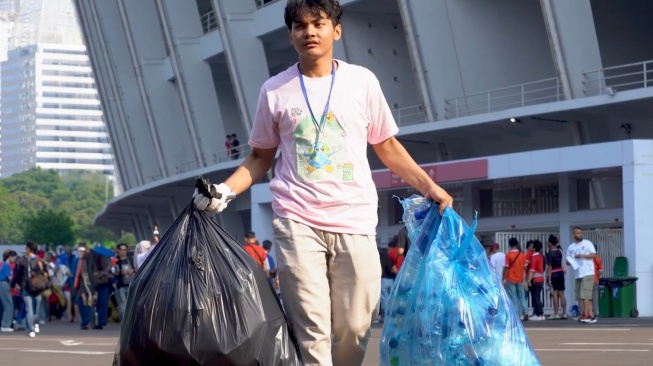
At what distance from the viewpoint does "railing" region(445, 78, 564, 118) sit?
3278 cm

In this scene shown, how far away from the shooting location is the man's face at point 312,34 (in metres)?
5.77

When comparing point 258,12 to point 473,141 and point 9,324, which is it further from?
point 9,324

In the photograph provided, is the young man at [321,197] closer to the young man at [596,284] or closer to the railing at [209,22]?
the young man at [596,284]

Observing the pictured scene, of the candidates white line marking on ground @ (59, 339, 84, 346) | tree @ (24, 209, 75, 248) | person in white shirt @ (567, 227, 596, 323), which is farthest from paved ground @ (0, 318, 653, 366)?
tree @ (24, 209, 75, 248)

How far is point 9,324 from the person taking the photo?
78.8 feet

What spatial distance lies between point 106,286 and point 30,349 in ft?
24.6

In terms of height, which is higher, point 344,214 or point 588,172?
point 344,214

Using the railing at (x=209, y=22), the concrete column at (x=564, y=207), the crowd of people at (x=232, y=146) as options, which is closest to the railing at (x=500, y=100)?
the concrete column at (x=564, y=207)

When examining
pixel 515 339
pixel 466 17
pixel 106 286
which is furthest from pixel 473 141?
pixel 515 339

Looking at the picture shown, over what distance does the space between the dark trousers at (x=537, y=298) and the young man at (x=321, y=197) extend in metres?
20.3

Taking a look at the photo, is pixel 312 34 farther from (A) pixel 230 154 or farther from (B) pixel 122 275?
(A) pixel 230 154

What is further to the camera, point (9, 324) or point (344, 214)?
point (9, 324)

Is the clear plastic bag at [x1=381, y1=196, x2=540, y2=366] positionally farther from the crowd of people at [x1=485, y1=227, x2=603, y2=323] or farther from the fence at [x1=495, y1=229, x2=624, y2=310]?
the fence at [x1=495, y1=229, x2=624, y2=310]

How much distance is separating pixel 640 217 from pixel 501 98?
8359 mm
